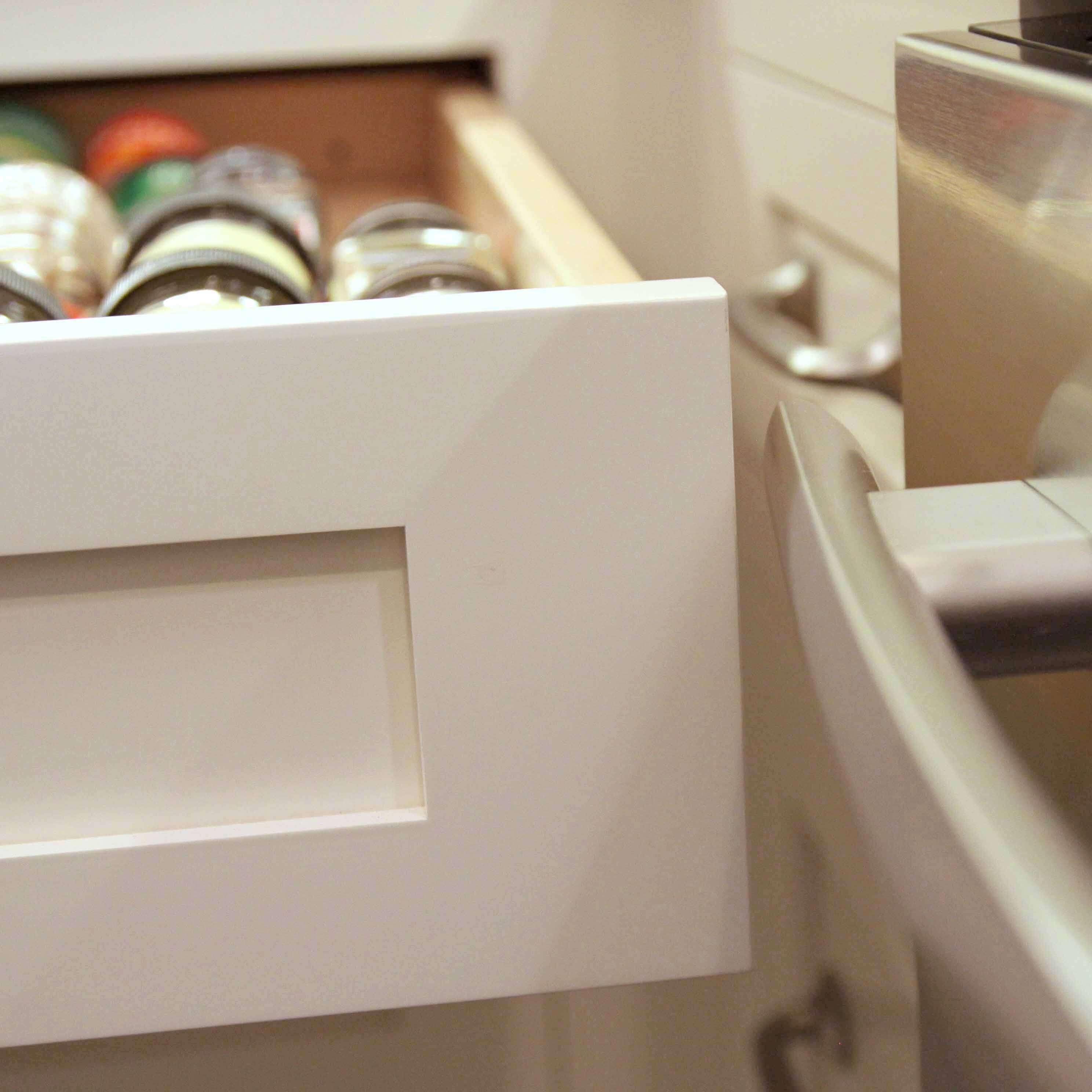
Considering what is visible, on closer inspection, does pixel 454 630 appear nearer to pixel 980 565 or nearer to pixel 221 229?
pixel 980 565

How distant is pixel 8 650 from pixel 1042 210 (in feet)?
0.66

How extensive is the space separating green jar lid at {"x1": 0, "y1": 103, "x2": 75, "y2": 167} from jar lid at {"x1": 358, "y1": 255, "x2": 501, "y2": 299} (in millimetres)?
397

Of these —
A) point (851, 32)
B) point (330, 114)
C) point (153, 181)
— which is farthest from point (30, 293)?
point (330, 114)

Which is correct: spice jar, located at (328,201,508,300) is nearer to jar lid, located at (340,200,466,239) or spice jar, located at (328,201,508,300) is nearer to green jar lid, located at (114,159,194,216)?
jar lid, located at (340,200,466,239)

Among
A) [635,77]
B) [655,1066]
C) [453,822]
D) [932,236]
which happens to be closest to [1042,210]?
[932,236]

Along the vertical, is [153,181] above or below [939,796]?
above

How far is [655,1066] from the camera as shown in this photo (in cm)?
39

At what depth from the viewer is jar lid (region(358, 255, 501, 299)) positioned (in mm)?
390

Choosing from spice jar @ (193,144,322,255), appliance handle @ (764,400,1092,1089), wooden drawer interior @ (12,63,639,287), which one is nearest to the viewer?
appliance handle @ (764,400,1092,1089)

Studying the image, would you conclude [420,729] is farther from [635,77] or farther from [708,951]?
[635,77]

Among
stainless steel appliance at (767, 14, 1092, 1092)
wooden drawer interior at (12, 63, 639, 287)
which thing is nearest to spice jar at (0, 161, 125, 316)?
wooden drawer interior at (12, 63, 639, 287)

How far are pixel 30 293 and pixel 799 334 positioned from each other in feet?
0.90

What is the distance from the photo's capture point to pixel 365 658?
28 cm

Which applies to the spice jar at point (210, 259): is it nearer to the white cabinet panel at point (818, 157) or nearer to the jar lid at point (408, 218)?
the jar lid at point (408, 218)
